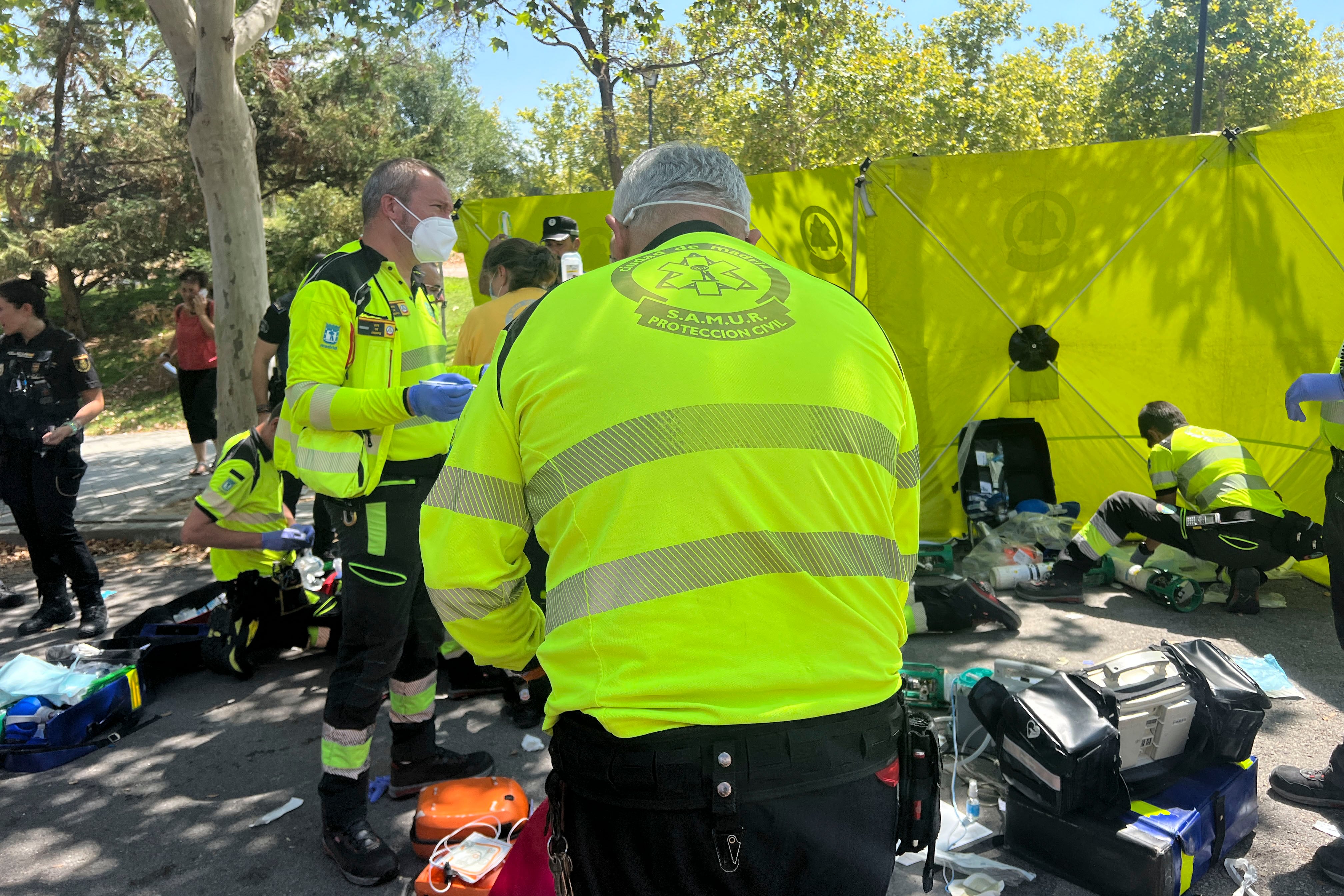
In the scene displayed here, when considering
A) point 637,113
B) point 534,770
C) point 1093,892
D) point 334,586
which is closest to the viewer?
point 1093,892

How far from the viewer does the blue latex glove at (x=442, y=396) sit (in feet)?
8.52

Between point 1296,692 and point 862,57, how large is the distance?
23084 mm

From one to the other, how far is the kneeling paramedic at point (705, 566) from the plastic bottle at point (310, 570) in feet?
12.1

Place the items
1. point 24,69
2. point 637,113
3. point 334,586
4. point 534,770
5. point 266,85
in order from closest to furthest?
point 534,770
point 334,586
point 24,69
point 266,85
point 637,113

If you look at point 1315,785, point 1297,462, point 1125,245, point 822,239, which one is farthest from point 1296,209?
point 1315,785

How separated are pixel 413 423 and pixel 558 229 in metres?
3.35

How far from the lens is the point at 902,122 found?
2395 cm

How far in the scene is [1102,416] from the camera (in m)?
6.30

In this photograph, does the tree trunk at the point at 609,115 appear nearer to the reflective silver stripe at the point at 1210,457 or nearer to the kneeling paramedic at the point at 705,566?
the reflective silver stripe at the point at 1210,457

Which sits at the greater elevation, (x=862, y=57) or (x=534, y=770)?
(x=862, y=57)

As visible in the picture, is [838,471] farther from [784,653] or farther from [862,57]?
[862,57]

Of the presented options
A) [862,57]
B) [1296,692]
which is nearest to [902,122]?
[862,57]

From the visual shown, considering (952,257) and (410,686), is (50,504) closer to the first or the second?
(410,686)

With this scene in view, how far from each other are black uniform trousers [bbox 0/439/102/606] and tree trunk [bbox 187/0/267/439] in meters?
1.78
